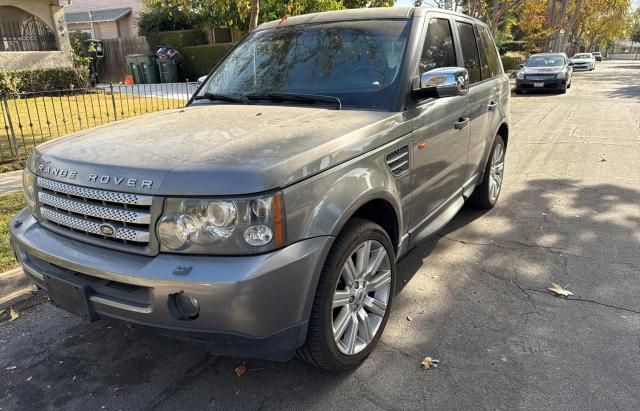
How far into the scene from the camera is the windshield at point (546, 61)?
2002cm

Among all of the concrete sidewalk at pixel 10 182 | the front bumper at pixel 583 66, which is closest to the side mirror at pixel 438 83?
the concrete sidewalk at pixel 10 182

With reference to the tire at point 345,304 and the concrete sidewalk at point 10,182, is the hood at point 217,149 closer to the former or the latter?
the tire at point 345,304

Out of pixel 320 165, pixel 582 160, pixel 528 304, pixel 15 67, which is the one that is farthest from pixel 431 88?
pixel 15 67

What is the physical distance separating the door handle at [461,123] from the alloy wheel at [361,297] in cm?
145

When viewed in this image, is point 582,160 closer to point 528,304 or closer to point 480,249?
point 480,249

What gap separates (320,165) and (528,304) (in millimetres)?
2064

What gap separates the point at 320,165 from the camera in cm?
233

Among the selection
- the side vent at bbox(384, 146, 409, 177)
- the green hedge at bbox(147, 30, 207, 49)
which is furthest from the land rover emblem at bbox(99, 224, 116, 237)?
the green hedge at bbox(147, 30, 207, 49)

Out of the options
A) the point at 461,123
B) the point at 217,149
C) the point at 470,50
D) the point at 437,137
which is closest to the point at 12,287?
the point at 217,149

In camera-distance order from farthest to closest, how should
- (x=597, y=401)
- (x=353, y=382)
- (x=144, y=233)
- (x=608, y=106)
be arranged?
(x=608, y=106) → (x=353, y=382) → (x=597, y=401) → (x=144, y=233)

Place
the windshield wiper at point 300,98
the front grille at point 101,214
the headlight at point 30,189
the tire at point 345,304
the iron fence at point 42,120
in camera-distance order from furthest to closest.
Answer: the iron fence at point 42,120 < the windshield wiper at point 300,98 < the headlight at point 30,189 < the tire at point 345,304 < the front grille at point 101,214

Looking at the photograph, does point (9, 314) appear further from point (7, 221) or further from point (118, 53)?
point (118, 53)

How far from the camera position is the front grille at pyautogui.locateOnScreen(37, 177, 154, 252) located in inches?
86.4

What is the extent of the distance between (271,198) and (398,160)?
1145 mm
